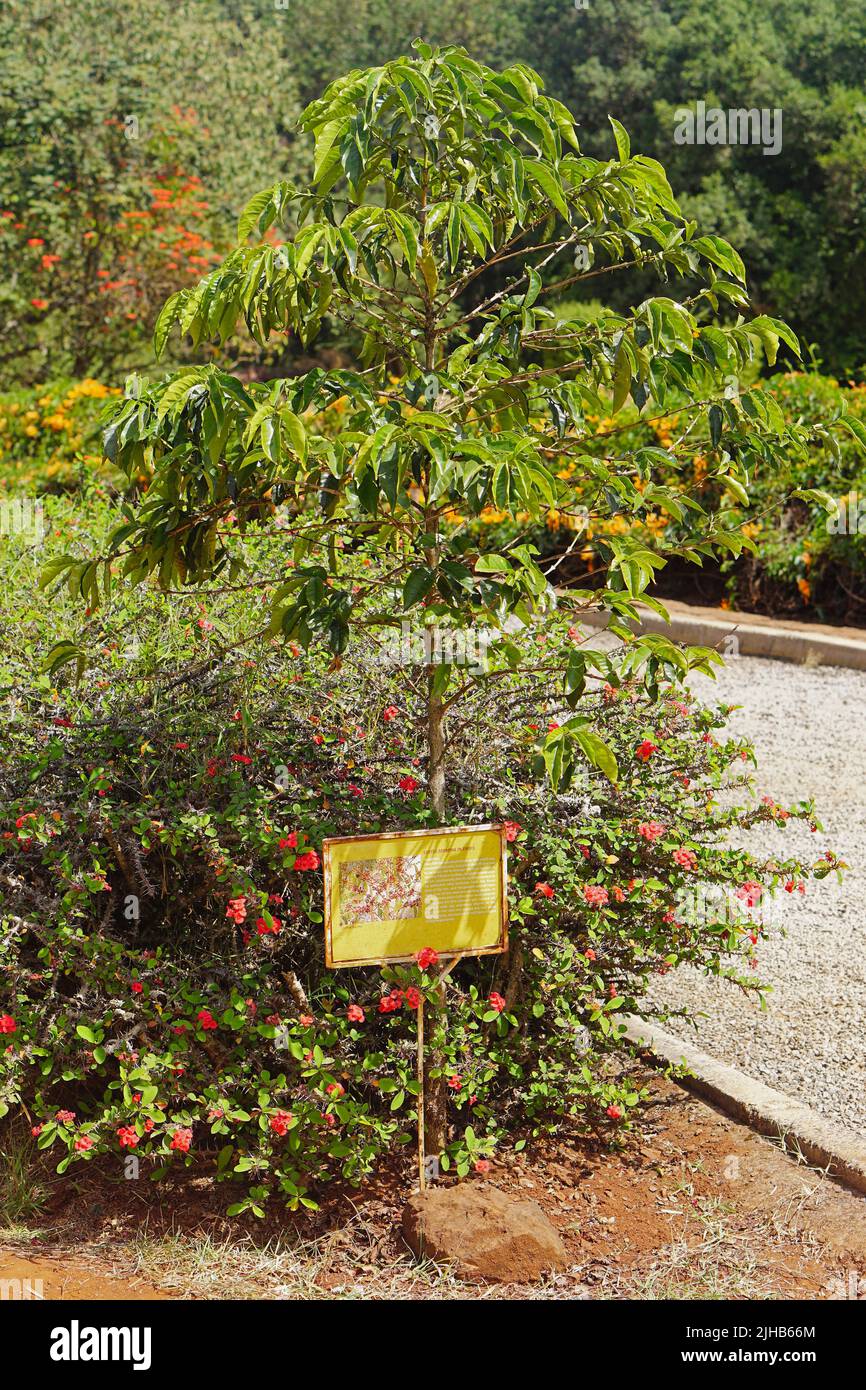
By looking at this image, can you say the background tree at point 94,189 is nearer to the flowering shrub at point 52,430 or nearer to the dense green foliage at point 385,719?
the flowering shrub at point 52,430

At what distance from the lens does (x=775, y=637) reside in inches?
329

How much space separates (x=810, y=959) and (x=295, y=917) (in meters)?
2.07

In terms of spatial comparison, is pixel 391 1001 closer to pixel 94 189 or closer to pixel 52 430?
pixel 52 430

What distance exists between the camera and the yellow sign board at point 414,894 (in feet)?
9.32

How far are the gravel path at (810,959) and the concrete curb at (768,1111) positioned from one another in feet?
0.42

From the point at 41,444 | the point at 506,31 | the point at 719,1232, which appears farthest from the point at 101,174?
the point at 506,31

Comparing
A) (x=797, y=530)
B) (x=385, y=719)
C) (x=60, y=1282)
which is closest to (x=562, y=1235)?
Result: (x=60, y=1282)

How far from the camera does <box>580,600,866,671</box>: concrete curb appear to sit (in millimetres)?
8125

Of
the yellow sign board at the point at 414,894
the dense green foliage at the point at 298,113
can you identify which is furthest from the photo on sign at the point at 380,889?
the dense green foliage at the point at 298,113

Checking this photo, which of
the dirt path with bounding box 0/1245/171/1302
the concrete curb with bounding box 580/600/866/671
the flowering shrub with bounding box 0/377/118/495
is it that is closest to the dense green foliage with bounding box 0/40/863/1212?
the dirt path with bounding box 0/1245/171/1302

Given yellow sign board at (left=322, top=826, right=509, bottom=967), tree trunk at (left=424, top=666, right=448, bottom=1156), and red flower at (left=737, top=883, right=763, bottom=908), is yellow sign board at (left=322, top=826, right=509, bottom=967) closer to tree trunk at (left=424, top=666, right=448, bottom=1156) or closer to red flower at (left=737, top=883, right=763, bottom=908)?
tree trunk at (left=424, top=666, right=448, bottom=1156)

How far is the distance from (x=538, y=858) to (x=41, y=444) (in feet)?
23.1

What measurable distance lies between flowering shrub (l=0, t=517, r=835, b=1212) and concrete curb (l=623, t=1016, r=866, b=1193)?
0.21 metres

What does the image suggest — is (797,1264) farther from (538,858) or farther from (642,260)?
(642,260)
